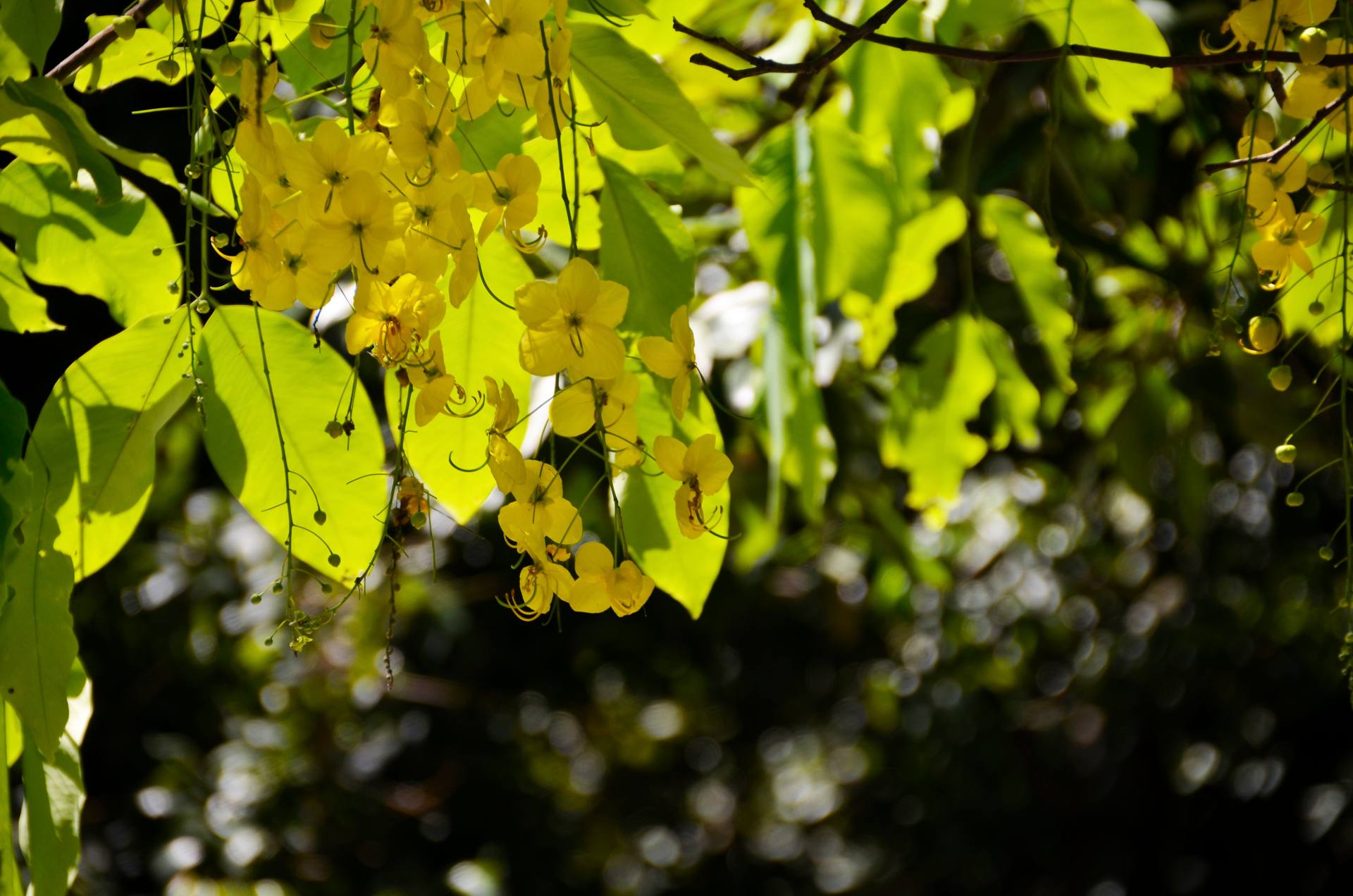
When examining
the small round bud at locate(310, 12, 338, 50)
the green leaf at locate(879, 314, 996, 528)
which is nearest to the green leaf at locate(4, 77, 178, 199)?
the small round bud at locate(310, 12, 338, 50)

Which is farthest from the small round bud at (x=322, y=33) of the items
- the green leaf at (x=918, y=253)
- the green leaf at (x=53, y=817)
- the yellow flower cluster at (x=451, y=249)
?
the green leaf at (x=918, y=253)

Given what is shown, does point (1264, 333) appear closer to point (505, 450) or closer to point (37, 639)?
point (505, 450)

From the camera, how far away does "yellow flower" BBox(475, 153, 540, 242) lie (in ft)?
1.46

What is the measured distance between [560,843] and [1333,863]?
1.60 metres

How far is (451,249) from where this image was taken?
0.43 m

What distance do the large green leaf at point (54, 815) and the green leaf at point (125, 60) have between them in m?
0.29

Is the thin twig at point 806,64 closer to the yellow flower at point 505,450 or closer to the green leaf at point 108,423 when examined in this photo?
the yellow flower at point 505,450

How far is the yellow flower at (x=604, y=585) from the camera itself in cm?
44

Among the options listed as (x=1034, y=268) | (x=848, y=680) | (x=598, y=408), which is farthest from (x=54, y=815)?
(x=848, y=680)

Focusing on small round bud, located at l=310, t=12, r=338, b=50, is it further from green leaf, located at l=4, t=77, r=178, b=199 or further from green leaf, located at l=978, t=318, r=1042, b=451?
green leaf, located at l=978, t=318, r=1042, b=451

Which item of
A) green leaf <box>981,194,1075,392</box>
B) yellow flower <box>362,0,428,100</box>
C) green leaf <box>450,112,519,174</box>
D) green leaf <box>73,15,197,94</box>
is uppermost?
green leaf <box>981,194,1075,392</box>

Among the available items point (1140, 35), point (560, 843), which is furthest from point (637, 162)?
point (560, 843)

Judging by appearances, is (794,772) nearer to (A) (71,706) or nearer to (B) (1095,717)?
(B) (1095,717)

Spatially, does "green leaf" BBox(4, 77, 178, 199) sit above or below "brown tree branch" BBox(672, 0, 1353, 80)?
above
